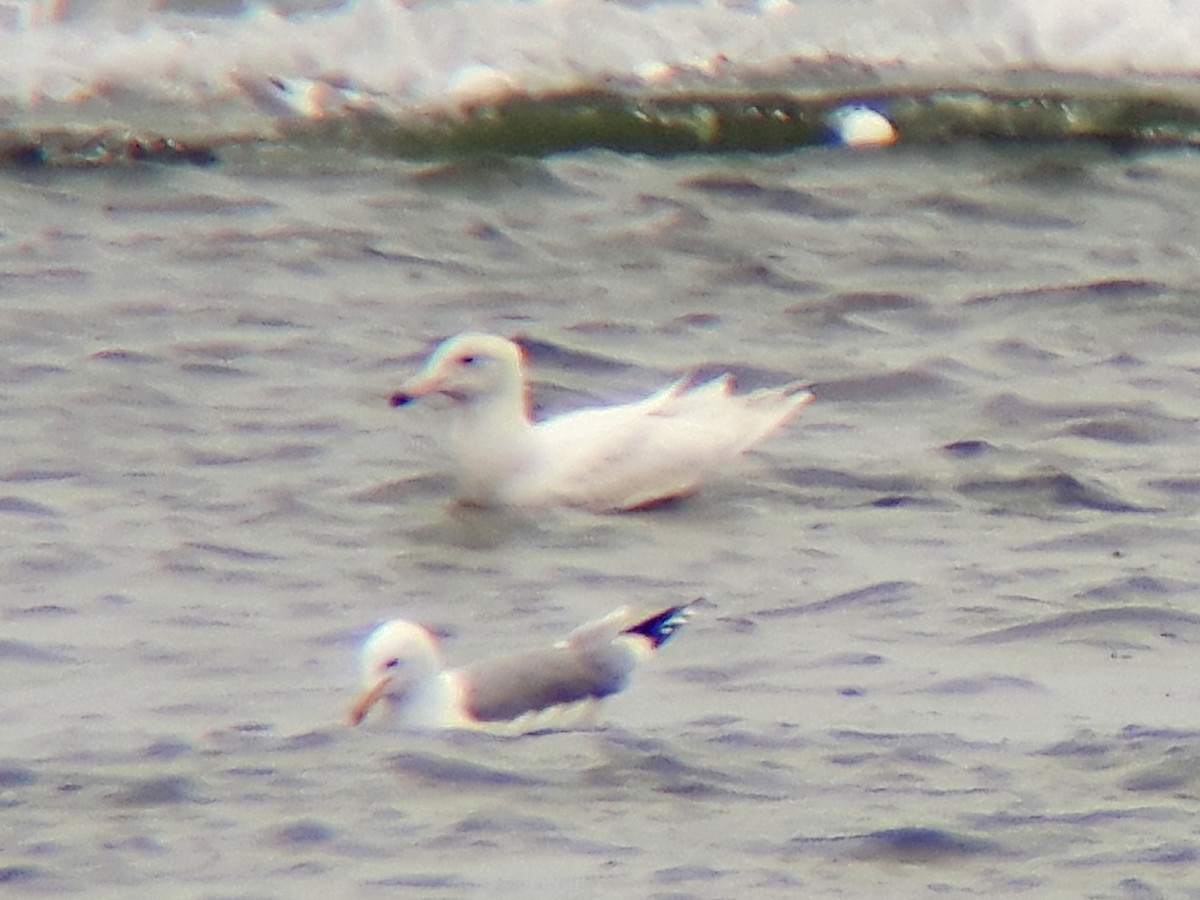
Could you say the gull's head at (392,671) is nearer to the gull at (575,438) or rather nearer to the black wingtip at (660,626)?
the black wingtip at (660,626)

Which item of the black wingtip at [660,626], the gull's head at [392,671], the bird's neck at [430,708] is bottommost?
the bird's neck at [430,708]

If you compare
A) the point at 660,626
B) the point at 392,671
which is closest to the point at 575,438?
the point at 660,626

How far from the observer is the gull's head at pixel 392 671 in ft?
20.6

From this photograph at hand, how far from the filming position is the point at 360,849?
5.54m

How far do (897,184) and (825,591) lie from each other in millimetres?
4892

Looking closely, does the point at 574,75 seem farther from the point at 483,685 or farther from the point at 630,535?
the point at 483,685

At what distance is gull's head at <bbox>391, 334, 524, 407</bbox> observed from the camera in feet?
28.8

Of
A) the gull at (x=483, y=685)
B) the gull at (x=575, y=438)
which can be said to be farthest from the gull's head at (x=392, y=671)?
the gull at (x=575, y=438)

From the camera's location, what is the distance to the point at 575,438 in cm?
863

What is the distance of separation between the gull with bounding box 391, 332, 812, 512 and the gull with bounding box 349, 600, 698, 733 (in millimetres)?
2016

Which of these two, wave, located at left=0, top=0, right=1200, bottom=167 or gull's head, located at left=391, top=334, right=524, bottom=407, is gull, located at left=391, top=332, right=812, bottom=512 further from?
wave, located at left=0, top=0, right=1200, bottom=167

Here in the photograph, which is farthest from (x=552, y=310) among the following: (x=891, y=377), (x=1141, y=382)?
(x=1141, y=382)

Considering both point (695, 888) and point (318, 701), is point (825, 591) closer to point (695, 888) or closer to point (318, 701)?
point (318, 701)

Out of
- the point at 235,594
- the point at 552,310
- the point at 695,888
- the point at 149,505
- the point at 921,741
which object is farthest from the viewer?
the point at 552,310
